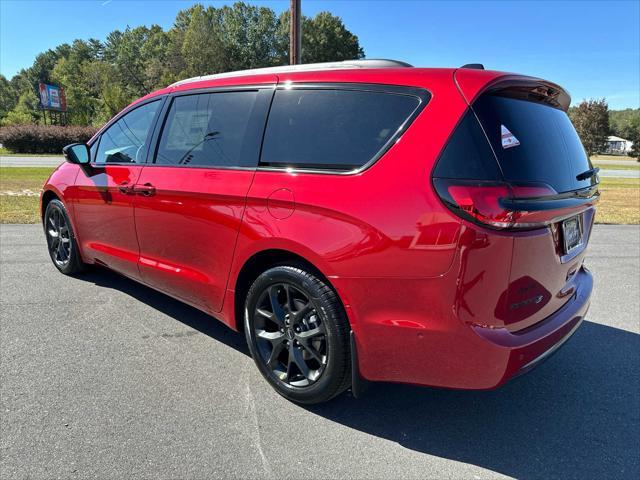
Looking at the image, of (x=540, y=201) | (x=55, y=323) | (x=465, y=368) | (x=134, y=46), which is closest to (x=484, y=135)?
(x=540, y=201)

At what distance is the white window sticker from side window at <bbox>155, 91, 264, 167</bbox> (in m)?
1.44

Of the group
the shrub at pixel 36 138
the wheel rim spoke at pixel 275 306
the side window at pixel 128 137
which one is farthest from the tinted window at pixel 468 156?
the shrub at pixel 36 138

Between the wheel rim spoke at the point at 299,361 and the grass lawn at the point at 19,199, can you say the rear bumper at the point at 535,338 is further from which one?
the grass lawn at the point at 19,199

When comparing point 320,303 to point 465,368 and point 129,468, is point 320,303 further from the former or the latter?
point 129,468

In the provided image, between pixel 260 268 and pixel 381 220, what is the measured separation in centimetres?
100

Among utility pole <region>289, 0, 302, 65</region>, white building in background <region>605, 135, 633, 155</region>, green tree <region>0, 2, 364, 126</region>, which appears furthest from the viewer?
white building in background <region>605, 135, 633, 155</region>

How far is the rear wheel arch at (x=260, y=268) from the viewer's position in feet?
8.41

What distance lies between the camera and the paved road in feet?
7.39

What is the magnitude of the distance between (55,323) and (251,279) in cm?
193

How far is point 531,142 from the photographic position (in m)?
2.33

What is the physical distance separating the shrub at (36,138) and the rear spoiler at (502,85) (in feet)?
133

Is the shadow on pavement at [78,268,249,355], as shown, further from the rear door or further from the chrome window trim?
the chrome window trim

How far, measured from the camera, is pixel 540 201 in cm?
217

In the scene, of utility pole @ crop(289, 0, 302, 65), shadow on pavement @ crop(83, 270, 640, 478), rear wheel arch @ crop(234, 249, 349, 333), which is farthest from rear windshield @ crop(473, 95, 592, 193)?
utility pole @ crop(289, 0, 302, 65)
